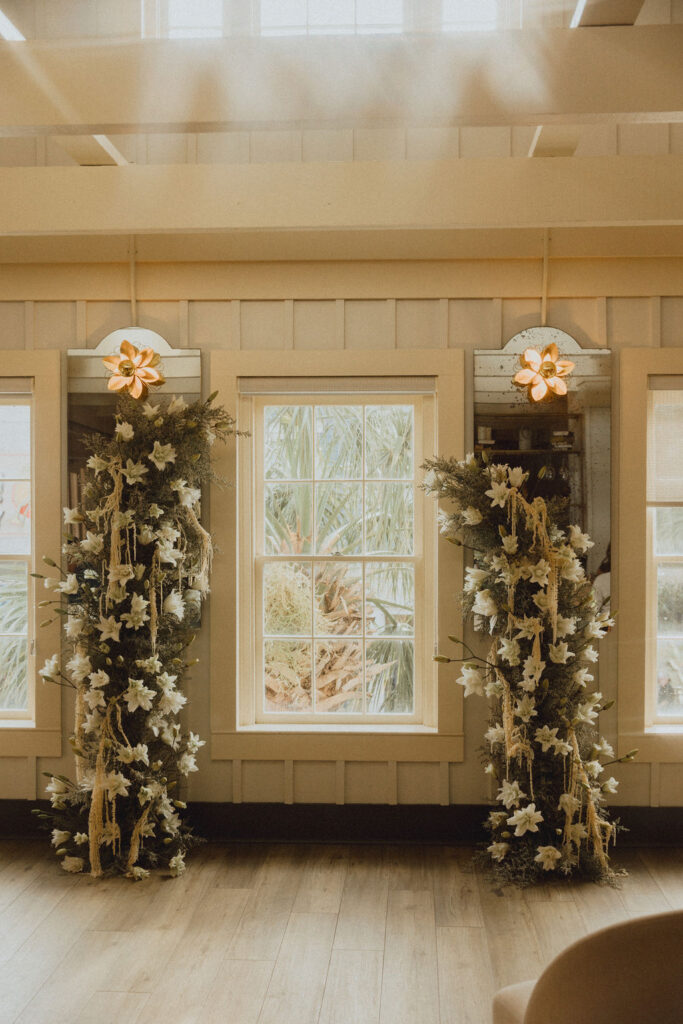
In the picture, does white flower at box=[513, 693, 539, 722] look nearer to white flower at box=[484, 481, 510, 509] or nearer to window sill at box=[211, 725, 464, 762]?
window sill at box=[211, 725, 464, 762]

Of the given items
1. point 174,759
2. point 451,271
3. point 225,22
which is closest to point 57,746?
point 174,759

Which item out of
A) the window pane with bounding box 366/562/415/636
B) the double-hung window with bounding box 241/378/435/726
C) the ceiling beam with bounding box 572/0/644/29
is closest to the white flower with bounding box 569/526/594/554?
the double-hung window with bounding box 241/378/435/726

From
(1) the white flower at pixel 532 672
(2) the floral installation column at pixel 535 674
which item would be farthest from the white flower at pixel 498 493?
(1) the white flower at pixel 532 672

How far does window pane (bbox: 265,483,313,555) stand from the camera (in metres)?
4.28

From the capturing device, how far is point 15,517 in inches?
170

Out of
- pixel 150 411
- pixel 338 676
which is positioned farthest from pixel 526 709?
pixel 150 411

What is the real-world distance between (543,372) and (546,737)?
1631mm

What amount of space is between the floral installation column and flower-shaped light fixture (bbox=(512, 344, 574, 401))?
0.42m

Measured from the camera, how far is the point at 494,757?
3850 millimetres

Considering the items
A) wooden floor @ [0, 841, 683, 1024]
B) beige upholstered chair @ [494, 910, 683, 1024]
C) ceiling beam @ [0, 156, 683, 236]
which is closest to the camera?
beige upholstered chair @ [494, 910, 683, 1024]

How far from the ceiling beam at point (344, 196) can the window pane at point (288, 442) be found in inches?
38.2

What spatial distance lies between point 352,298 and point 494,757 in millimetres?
2294

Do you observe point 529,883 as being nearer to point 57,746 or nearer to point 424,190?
point 57,746

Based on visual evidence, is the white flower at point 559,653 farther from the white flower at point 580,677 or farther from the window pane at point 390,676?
the window pane at point 390,676
